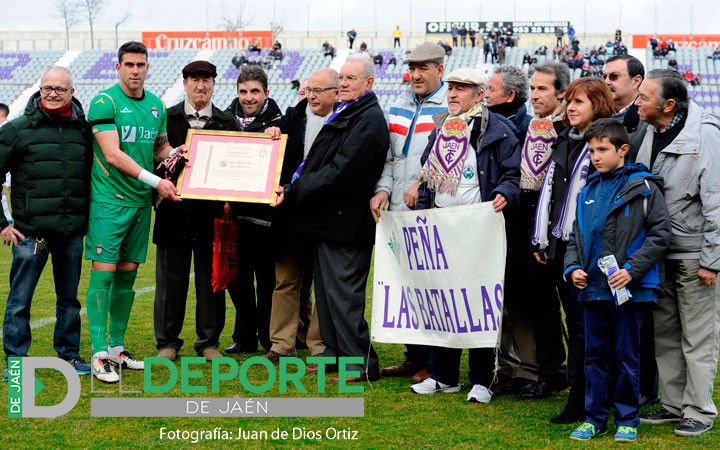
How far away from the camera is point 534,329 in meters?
6.32

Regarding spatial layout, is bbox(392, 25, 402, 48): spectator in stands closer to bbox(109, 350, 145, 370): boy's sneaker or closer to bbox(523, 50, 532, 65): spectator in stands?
bbox(523, 50, 532, 65): spectator in stands

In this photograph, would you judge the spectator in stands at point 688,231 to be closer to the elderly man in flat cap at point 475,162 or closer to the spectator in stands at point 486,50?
the elderly man in flat cap at point 475,162

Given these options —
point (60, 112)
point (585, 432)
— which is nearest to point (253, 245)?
point (60, 112)

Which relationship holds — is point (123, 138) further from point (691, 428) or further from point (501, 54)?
point (501, 54)

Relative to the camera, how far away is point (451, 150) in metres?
5.95

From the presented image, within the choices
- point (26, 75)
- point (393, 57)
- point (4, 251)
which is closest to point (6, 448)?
point (4, 251)

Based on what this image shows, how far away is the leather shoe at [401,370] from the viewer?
6.87 metres

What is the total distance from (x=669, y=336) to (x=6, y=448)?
373 centimetres

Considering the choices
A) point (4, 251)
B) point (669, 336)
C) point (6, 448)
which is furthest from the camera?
point (4, 251)

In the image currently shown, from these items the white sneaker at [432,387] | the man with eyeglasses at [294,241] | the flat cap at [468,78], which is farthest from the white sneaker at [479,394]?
the flat cap at [468,78]

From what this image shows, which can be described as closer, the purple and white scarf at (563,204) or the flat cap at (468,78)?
the purple and white scarf at (563,204)

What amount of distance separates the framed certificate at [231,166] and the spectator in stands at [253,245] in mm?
472

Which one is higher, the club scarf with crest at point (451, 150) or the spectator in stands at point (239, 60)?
the spectator in stands at point (239, 60)

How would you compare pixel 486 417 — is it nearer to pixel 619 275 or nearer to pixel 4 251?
pixel 619 275
